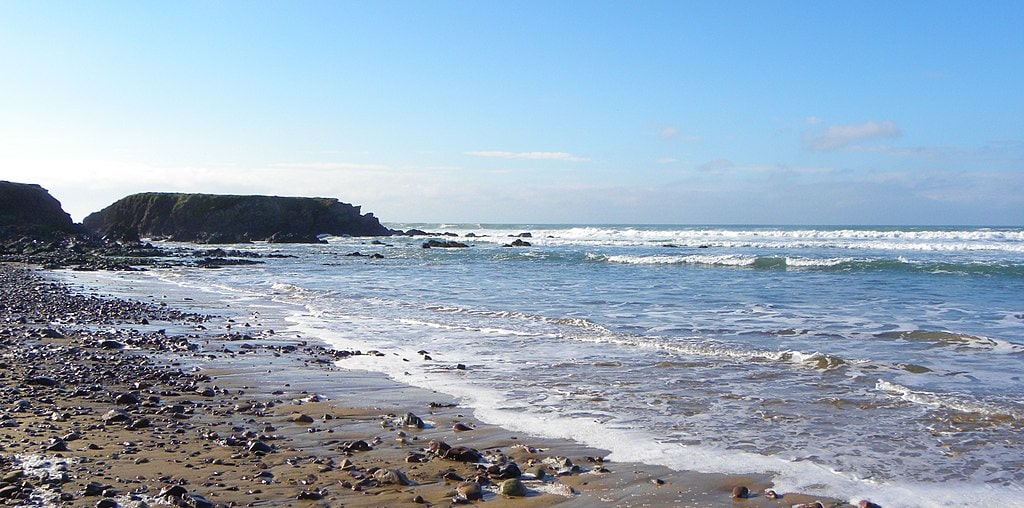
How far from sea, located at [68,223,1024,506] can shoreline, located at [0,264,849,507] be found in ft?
1.58

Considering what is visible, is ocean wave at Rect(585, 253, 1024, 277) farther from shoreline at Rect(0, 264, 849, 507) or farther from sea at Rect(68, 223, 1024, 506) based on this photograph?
shoreline at Rect(0, 264, 849, 507)

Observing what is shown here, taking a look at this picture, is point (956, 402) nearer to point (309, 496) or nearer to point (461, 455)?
point (461, 455)

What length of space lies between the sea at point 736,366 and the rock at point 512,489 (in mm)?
1131

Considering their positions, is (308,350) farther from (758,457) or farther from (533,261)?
(533,261)

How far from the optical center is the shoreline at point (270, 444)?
4.55 metres

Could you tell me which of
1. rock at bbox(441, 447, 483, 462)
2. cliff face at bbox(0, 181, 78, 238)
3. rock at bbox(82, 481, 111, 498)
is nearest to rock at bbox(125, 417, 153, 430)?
rock at bbox(82, 481, 111, 498)

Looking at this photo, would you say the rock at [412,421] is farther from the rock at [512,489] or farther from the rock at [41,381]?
the rock at [41,381]

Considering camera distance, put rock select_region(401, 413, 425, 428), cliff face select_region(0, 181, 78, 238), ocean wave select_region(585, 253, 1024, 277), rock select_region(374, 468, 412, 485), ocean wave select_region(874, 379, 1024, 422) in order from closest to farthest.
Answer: rock select_region(374, 468, 412, 485), rock select_region(401, 413, 425, 428), ocean wave select_region(874, 379, 1024, 422), ocean wave select_region(585, 253, 1024, 277), cliff face select_region(0, 181, 78, 238)

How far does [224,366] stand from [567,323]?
20.9ft

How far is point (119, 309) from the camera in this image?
15.1 m

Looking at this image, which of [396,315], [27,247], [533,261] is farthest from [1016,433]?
[27,247]

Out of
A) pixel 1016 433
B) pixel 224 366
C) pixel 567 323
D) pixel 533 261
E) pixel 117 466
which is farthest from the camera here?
pixel 533 261

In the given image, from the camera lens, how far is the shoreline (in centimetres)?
455

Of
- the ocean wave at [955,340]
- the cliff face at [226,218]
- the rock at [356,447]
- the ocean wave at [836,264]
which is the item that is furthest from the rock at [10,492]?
the cliff face at [226,218]
